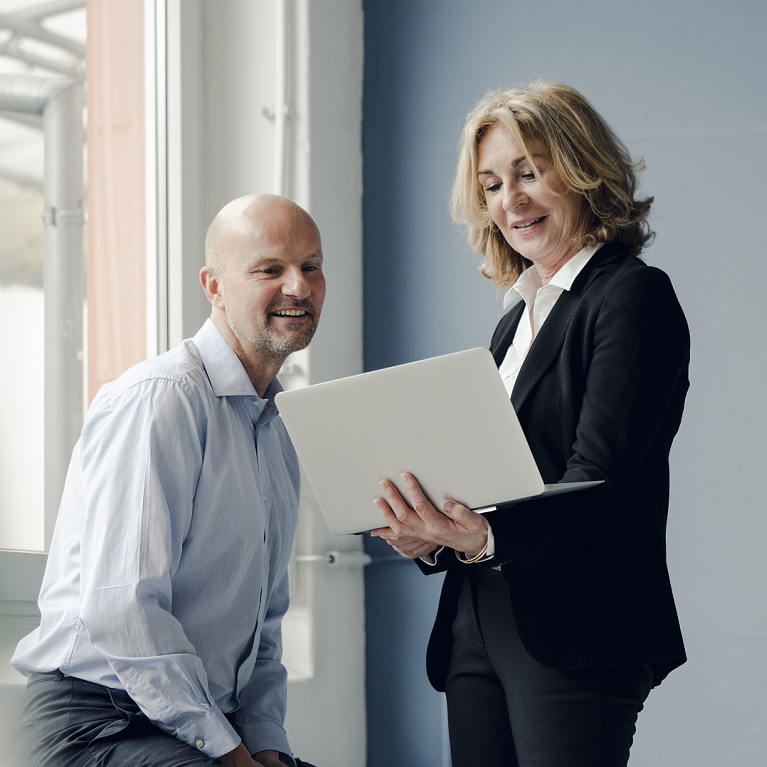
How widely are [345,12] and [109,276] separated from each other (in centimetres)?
115

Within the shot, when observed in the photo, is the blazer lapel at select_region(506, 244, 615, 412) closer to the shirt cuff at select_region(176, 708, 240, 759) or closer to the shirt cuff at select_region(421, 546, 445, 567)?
the shirt cuff at select_region(421, 546, 445, 567)

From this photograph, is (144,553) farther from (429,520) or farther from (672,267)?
(672,267)

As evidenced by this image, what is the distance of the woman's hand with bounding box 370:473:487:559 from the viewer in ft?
3.49

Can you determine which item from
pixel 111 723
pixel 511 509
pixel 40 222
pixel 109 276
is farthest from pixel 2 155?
pixel 511 509

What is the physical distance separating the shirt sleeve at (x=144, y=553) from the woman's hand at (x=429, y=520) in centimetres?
34

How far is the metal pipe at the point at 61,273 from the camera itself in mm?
1763

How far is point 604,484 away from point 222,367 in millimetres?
653

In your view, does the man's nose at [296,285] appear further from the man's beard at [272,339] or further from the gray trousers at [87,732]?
the gray trousers at [87,732]

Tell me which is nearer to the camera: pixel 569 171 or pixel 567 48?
pixel 569 171

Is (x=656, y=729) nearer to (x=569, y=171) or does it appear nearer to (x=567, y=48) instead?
(x=569, y=171)

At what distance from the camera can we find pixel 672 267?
2.28m

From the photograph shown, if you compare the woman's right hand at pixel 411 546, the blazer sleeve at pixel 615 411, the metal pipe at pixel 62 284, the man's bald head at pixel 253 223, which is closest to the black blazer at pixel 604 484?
the blazer sleeve at pixel 615 411

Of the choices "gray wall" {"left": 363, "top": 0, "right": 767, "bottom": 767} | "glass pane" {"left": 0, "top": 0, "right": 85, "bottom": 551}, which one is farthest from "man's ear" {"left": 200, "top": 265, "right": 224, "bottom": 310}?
"gray wall" {"left": 363, "top": 0, "right": 767, "bottom": 767}

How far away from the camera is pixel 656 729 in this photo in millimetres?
2236
